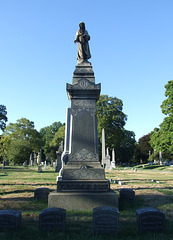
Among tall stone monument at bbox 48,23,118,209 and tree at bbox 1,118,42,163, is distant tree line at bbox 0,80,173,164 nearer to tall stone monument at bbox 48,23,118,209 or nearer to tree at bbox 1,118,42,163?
tree at bbox 1,118,42,163

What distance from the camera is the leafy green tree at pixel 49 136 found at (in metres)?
66.4

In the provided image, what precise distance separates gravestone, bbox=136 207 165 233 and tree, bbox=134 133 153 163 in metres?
67.9

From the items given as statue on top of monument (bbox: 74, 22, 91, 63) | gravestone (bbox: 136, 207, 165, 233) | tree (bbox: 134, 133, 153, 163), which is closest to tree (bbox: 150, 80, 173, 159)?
statue on top of monument (bbox: 74, 22, 91, 63)

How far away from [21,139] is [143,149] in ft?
132

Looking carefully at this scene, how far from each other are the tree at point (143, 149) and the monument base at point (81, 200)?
218 ft

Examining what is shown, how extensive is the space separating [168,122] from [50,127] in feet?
186

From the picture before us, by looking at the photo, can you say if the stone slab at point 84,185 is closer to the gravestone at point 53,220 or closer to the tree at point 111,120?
the gravestone at point 53,220

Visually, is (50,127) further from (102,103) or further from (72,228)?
(72,228)

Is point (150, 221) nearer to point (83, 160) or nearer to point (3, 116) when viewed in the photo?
point (83, 160)

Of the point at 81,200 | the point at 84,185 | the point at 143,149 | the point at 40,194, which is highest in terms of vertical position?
the point at 143,149

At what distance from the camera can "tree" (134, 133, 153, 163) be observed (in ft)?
230

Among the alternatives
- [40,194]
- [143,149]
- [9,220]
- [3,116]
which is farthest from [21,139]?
[9,220]

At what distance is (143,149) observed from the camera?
2778 inches


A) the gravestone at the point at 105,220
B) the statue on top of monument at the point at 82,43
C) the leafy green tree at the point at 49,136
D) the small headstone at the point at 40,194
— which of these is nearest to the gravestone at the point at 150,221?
the gravestone at the point at 105,220
